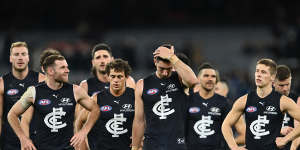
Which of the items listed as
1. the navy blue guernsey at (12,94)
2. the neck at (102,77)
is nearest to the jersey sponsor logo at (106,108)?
the neck at (102,77)

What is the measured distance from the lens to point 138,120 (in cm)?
871

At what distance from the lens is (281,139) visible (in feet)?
26.9

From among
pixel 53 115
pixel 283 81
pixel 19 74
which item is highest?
pixel 19 74

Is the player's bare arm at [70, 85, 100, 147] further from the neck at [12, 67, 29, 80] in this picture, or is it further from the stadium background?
the stadium background

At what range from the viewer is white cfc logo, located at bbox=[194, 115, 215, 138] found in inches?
396

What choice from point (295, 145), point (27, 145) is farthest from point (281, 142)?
point (27, 145)

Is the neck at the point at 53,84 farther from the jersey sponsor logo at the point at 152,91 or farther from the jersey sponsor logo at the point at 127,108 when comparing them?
the jersey sponsor logo at the point at 152,91

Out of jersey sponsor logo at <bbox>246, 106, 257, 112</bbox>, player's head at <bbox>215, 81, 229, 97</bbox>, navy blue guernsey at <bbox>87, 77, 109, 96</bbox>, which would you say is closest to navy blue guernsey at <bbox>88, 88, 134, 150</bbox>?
navy blue guernsey at <bbox>87, 77, 109, 96</bbox>

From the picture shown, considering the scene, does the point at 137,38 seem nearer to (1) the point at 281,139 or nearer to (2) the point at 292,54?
(2) the point at 292,54

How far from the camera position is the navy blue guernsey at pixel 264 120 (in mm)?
8289

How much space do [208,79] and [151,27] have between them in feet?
43.6

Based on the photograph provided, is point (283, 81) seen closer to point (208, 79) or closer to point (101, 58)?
point (208, 79)

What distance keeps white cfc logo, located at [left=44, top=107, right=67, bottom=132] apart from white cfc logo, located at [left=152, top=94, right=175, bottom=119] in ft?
4.50

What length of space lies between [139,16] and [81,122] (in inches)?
565
